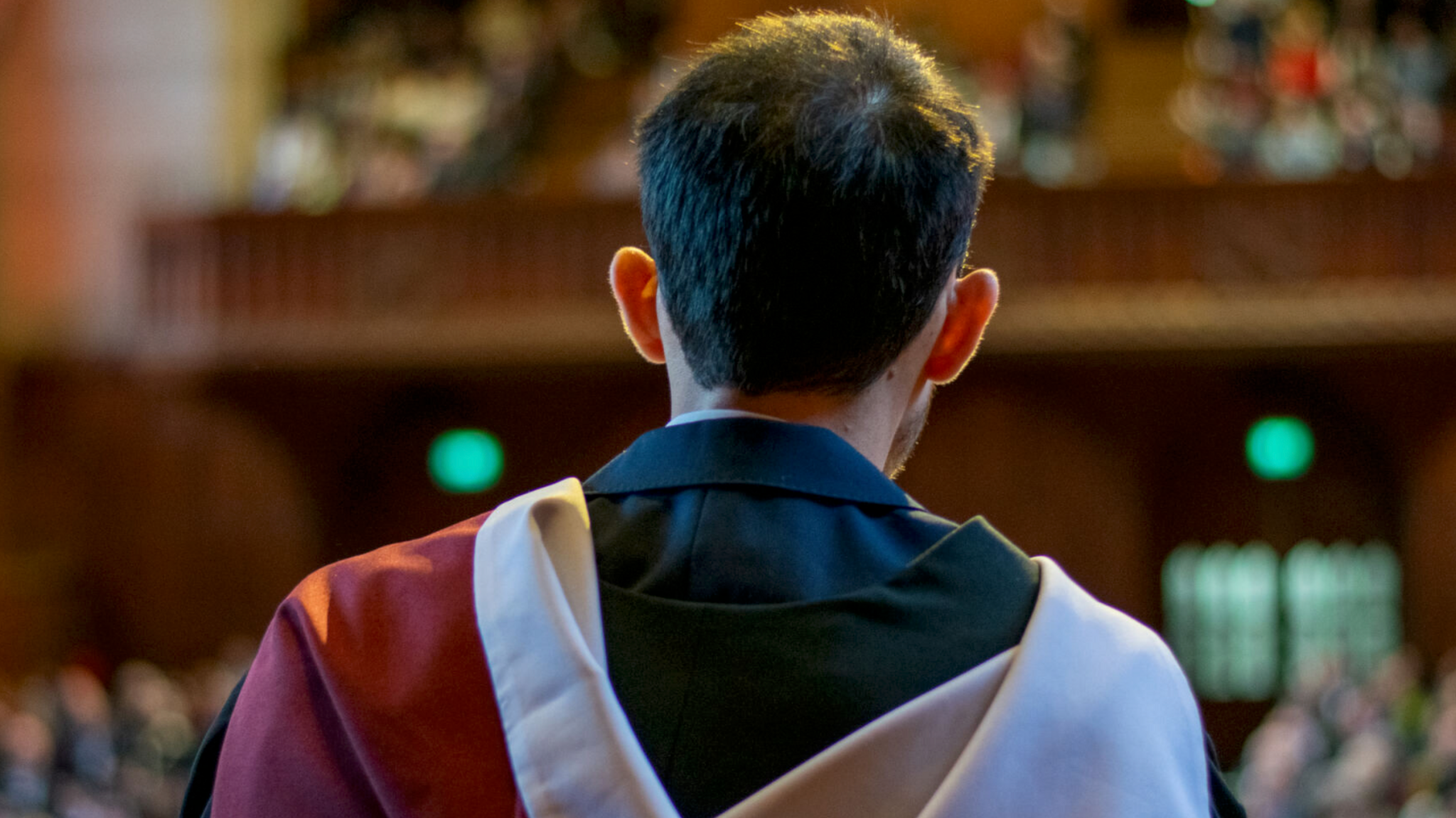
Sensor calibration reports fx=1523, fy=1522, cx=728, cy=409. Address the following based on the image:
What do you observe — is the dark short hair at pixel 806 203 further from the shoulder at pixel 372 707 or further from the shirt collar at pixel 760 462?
the shoulder at pixel 372 707

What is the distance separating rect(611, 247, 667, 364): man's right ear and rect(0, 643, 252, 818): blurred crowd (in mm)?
5162

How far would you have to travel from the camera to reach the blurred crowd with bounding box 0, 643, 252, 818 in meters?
6.46

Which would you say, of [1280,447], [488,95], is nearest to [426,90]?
[488,95]

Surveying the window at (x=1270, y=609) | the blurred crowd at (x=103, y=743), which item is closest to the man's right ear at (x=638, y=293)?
the blurred crowd at (x=103, y=743)

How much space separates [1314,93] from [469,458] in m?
6.54

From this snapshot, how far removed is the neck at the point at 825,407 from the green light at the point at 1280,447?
34.4 feet

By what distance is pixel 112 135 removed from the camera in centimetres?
1169

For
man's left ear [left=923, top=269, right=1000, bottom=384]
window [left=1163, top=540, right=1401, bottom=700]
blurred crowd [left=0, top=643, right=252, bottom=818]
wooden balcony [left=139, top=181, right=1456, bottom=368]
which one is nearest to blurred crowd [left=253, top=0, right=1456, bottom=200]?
wooden balcony [left=139, top=181, right=1456, bottom=368]

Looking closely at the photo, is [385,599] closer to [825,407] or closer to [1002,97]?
[825,407]

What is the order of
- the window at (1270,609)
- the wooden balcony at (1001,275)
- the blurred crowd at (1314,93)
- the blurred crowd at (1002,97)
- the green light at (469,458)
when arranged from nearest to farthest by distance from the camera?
the wooden balcony at (1001,275), the blurred crowd at (1314,93), the blurred crowd at (1002,97), the window at (1270,609), the green light at (469,458)

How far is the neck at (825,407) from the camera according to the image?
1200mm

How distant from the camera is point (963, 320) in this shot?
1.24 m

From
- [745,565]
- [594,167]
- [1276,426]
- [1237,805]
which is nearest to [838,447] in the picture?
[745,565]

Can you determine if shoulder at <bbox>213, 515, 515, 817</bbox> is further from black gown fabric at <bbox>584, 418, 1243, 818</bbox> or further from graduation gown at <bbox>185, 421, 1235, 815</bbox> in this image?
black gown fabric at <bbox>584, 418, 1243, 818</bbox>
